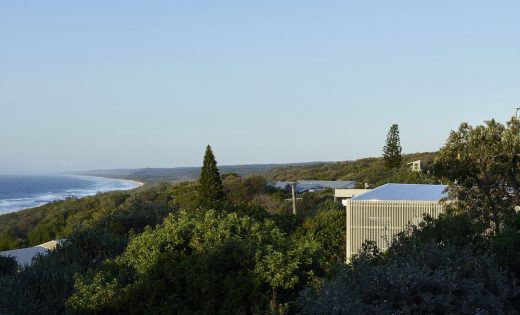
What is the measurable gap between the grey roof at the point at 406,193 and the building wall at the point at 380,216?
0.98 ft

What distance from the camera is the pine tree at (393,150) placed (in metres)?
48.1

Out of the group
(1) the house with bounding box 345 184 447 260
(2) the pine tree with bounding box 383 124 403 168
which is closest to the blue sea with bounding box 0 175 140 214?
(2) the pine tree with bounding box 383 124 403 168

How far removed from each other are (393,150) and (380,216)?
33730mm

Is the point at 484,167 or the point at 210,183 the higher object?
the point at 484,167

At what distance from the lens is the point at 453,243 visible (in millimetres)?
7656

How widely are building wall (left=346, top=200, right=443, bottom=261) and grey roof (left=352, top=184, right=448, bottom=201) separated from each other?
299mm

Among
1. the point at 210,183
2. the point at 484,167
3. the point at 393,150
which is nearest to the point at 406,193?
the point at 484,167

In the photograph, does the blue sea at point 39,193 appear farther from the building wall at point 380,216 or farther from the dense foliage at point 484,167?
the dense foliage at point 484,167

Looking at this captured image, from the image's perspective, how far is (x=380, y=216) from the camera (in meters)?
15.6

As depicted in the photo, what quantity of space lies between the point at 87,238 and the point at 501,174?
9867 millimetres

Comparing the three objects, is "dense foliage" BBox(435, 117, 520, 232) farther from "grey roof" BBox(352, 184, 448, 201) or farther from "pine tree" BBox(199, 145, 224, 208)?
"pine tree" BBox(199, 145, 224, 208)

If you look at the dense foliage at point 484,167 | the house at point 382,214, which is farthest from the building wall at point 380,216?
the dense foliage at point 484,167

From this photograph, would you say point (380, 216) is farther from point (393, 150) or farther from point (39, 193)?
point (39, 193)

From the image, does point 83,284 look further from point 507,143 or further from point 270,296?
point 507,143
